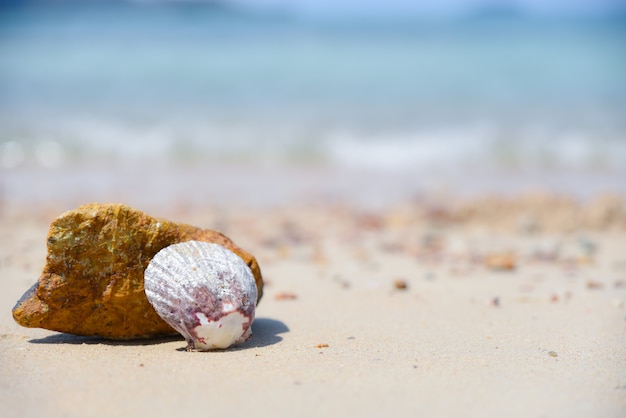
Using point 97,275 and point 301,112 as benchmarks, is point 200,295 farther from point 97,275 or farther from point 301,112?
point 301,112

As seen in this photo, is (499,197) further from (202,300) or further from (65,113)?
(65,113)

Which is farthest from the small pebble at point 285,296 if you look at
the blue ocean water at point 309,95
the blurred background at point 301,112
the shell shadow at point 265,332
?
the blue ocean water at point 309,95

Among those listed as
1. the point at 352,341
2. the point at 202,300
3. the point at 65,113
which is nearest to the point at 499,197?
the point at 352,341

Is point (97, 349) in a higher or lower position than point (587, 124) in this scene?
lower

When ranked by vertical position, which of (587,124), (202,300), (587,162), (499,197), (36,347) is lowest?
(36,347)

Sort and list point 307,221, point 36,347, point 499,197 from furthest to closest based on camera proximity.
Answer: point 499,197 < point 307,221 < point 36,347

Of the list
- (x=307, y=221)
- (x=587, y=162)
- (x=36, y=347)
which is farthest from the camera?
(x=587, y=162)

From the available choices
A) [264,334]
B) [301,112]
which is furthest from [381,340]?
[301,112]
